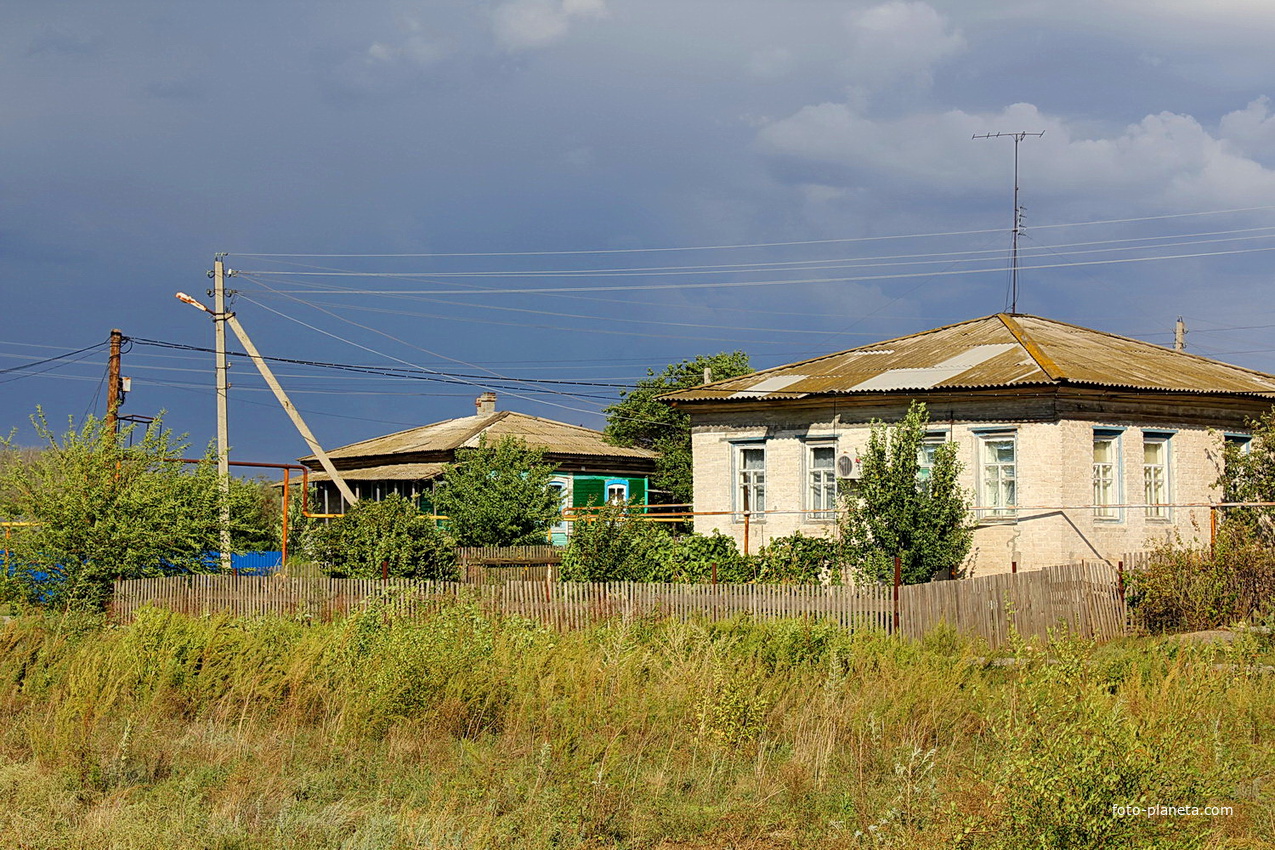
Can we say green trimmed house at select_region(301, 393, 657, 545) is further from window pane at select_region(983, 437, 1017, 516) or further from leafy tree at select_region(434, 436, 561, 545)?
window pane at select_region(983, 437, 1017, 516)

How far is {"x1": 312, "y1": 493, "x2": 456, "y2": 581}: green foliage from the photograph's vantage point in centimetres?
1698

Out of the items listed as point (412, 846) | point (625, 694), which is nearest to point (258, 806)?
point (412, 846)

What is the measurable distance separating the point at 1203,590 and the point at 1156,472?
4995 millimetres

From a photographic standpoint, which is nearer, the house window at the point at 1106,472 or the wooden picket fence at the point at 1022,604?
the wooden picket fence at the point at 1022,604

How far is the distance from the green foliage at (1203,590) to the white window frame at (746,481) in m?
8.26

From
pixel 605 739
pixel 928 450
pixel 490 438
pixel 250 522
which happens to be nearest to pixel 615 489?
pixel 490 438

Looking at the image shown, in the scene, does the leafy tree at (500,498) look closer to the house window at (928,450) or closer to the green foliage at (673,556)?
the green foliage at (673,556)

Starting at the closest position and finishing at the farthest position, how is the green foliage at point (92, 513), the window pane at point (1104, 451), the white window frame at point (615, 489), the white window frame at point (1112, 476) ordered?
the green foliage at point (92, 513), the white window frame at point (1112, 476), the window pane at point (1104, 451), the white window frame at point (615, 489)

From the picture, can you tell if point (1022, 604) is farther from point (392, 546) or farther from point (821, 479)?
point (392, 546)

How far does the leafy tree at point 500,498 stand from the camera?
24.3m

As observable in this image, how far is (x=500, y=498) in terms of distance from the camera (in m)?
24.3

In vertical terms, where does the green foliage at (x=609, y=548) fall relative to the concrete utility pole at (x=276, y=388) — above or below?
below

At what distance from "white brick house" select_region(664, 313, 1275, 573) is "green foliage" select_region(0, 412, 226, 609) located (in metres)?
10.3

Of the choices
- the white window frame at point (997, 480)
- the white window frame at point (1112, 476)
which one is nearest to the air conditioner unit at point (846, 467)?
the white window frame at point (997, 480)
